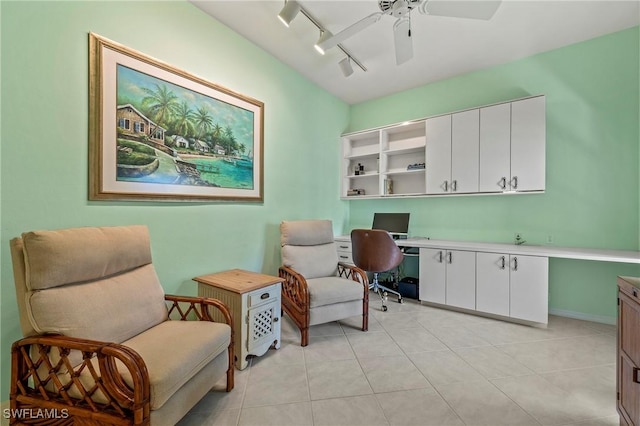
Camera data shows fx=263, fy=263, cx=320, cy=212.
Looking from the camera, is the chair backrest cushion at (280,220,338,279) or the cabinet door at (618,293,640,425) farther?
the chair backrest cushion at (280,220,338,279)

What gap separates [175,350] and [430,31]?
11.0ft

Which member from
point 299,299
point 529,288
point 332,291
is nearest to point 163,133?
point 299,299

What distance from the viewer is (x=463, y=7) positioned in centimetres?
179

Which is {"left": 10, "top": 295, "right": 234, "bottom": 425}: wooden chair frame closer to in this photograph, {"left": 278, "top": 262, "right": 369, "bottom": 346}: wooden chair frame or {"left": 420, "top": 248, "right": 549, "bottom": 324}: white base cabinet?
{"left": 278, "top": 262, "right": 369, "bottom": 346}: wooden chair frame

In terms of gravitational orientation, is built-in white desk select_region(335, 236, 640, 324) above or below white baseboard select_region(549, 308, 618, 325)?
above

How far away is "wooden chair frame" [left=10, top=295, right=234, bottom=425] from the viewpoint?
3.62 feet

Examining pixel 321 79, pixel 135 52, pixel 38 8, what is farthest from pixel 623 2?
pixel 38 8

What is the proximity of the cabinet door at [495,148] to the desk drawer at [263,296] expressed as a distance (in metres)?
2.65

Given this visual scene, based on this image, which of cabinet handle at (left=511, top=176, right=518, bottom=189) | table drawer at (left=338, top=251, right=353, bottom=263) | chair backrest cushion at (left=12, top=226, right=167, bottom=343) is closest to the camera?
chair backrest cushion at (left=12, top=226, right=167, bottom=343)

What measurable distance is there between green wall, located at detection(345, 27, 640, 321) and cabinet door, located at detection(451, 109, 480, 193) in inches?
13.7

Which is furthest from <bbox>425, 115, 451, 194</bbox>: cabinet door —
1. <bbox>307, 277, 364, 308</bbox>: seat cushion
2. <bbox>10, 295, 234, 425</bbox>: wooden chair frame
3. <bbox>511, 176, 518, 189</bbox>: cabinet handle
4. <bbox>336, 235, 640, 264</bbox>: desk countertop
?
<bbox>10, 295, 234, 425</bbox>: wooden chair frame

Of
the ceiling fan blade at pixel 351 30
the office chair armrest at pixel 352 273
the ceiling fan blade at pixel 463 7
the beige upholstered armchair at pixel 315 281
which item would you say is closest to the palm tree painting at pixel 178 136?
the beige upholstered armchair at pixel 315 281

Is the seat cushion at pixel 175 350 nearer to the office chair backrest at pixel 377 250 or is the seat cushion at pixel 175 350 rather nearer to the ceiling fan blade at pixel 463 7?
the office chair backrest at pixel 377 250

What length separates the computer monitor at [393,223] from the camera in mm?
3730
